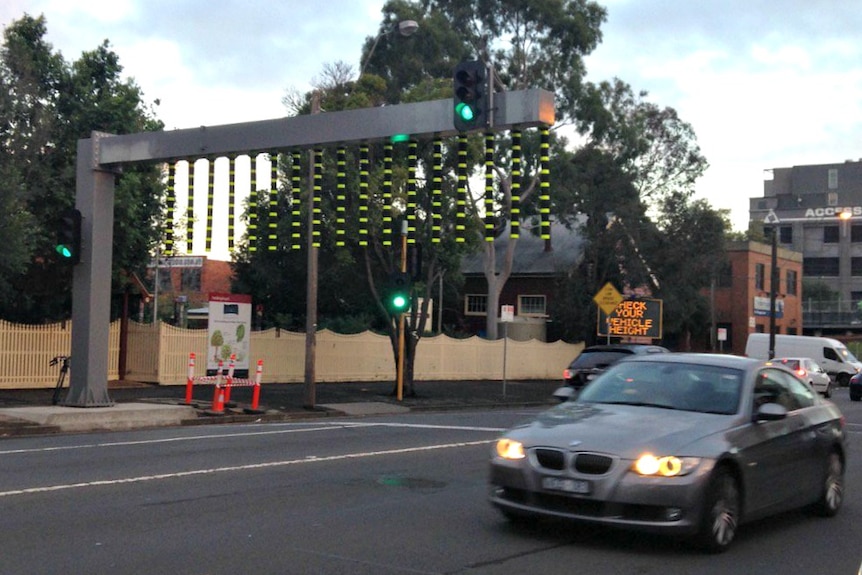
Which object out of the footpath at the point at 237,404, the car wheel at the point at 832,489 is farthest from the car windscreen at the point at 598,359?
the car wheel at the point at 832,489

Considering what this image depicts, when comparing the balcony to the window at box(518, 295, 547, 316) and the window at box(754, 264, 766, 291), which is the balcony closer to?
the window at box(754, 264, 766, 291)

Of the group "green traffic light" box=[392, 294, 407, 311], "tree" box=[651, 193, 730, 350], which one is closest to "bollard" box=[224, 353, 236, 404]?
"green traffic light" box=[392, 294, 407, 311]

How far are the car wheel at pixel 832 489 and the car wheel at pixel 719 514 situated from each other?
6.66 ft

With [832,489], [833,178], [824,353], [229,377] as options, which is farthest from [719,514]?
[833,178]

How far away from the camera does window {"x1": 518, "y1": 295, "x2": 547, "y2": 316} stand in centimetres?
5453

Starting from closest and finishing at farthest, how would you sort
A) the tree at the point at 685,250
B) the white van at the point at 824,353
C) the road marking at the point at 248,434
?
1. the road marking at the point at 248,434
2. the tree at the point at 685,250
3. the white van at the point at 824,353

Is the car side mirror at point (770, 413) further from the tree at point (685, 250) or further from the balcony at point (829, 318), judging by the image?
the balcony at point (829, 318)

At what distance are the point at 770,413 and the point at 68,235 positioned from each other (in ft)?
48.5

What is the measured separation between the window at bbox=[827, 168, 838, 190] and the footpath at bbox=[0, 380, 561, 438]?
78680 mm

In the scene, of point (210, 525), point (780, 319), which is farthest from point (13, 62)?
point (780, 319)

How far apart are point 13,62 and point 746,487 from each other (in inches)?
765

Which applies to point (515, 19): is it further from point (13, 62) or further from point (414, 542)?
point (414, 542)

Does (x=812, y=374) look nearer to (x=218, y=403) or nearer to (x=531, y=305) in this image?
(x=531, y=305)

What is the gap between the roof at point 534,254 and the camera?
177 ft
